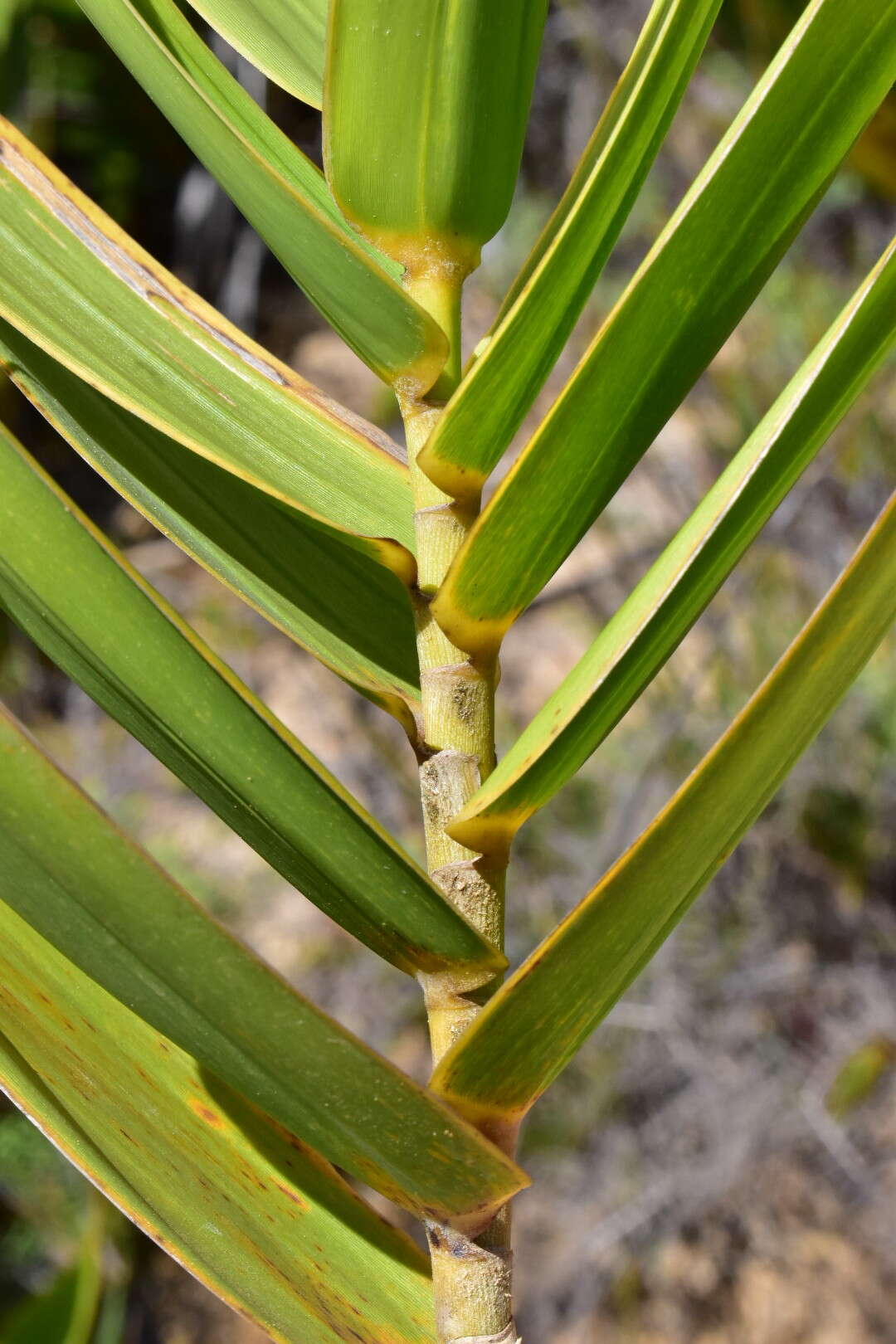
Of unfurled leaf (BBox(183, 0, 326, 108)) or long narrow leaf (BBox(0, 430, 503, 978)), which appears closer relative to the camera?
long narrow leaf (BBox(0, 430, 503, 978))

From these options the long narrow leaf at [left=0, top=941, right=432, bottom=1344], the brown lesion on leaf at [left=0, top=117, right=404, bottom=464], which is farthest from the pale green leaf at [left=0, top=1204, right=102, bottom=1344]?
the brown lesion on leaf at [left=0, top=117, right=404, bottom=464]

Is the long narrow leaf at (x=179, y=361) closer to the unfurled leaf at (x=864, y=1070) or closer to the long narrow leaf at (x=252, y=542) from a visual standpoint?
the long narrow leaf at (x=252, y=542)

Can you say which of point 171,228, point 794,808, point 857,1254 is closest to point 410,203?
point 794,808

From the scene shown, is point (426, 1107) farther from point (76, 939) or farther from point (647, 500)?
point (647, 500)

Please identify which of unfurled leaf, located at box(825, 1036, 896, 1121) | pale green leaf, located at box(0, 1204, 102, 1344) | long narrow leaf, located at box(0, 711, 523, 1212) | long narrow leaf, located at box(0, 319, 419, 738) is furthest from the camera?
unfurled leaf, located at box(825, 1036, 896, 1121)

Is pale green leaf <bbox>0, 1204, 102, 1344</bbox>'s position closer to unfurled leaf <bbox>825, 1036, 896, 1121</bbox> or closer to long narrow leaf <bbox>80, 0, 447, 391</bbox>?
long narrow leaf <bbox>80, 0, 447, 391</bbox>

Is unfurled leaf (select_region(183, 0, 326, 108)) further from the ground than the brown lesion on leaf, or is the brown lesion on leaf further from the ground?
unfurled leaf (select_region(183, 0, 326, 108))
